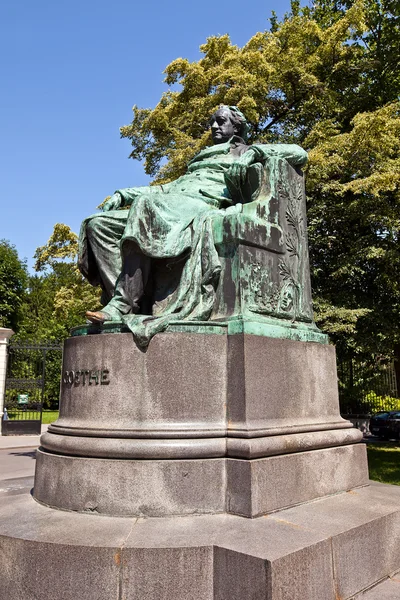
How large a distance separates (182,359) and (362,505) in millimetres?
1761

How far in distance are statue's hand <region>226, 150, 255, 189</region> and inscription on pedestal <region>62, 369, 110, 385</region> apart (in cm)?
230

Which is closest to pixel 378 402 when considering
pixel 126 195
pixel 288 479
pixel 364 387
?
pixel 364 387

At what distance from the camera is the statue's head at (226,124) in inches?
243

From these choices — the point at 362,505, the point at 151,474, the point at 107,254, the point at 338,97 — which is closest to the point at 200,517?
the point at 151,474

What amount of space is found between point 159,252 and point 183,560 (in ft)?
7.88

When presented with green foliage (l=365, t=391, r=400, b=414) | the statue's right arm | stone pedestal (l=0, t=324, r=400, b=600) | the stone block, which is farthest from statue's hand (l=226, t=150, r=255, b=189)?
green foliage (l=365, t=391, r=400, b=414)

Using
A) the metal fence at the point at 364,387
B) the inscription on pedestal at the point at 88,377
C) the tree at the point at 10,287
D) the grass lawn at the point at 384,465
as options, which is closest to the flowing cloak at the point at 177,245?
the inscription on pedestal at the point at 88,377

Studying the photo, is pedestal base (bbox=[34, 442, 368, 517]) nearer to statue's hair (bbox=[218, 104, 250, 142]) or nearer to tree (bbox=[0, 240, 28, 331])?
statue's hair (bbox=[218, 104, 250, 142])

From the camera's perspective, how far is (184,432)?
11.9 ft

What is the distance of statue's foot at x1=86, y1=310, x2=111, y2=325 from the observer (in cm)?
415

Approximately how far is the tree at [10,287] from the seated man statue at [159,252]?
2530cm

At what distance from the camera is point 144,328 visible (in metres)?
3.81

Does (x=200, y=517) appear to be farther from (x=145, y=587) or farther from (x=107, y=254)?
(x=107, y=254)

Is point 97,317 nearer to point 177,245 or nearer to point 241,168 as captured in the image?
point 177,245
